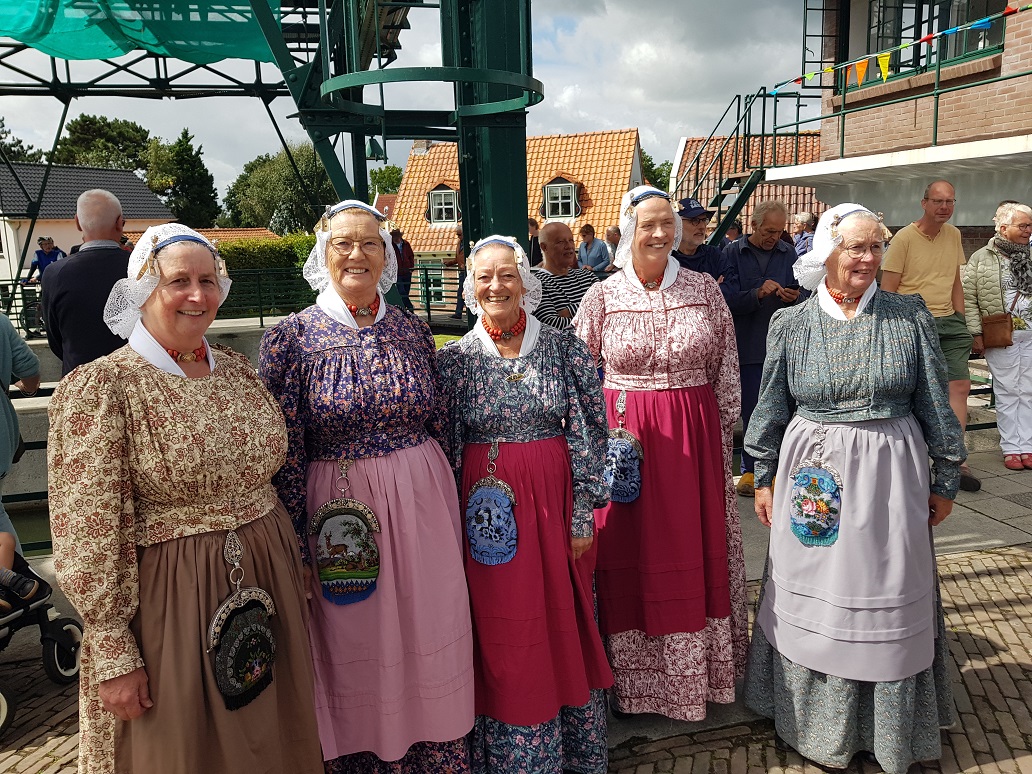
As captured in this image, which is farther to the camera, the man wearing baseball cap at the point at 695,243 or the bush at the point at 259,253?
the bush at the point at 259,253

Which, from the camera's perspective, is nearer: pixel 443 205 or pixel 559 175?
pixel 559 175

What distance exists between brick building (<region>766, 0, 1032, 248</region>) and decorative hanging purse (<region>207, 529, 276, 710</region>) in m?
8.58

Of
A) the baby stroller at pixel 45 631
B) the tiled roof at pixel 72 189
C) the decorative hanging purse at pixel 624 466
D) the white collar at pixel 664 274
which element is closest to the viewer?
the decorative hanging purse at pixel 624 466

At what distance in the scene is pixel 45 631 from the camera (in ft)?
12.6

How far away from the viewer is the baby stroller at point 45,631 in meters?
3.64

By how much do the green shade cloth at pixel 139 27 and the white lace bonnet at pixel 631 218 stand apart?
6.61 meters

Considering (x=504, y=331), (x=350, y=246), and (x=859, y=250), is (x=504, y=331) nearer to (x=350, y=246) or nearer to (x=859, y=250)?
(x=350, y=246)

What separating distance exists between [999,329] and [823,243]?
15.0ft

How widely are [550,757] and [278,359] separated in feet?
6.07

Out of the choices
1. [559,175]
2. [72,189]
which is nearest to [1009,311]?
[559,175]

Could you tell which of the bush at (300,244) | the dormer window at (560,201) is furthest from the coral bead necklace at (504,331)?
the dormer window at (560,201)

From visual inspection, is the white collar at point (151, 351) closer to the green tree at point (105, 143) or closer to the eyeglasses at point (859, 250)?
the eyeglasses at point (859, 250)

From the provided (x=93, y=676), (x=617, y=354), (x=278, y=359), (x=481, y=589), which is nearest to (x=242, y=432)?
(x=278, y=359)

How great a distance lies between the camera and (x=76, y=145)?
59.0 meters
